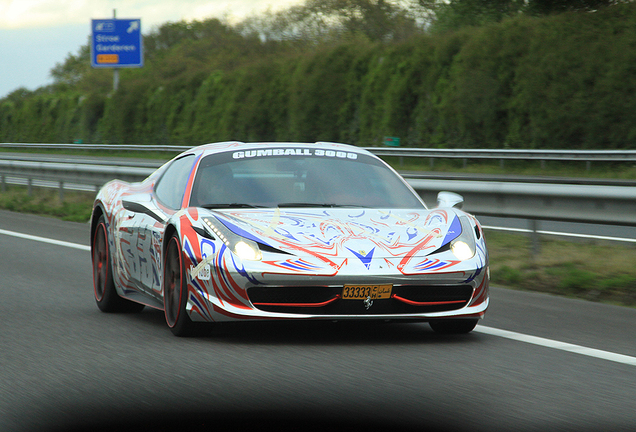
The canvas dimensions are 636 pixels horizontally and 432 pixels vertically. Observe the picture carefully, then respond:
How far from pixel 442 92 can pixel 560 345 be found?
25.5 metres

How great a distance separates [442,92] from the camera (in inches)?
1224

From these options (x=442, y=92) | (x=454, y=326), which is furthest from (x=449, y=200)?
(x=442, y=92)

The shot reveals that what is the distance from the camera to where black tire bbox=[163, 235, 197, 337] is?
606 cm

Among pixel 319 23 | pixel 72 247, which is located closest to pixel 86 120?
pixel 319 23

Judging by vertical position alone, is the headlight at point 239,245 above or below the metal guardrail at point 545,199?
above

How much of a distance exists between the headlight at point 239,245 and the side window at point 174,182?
94 cm

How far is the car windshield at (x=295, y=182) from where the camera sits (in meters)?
6.62

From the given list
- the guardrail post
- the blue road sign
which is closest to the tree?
the blue road sign

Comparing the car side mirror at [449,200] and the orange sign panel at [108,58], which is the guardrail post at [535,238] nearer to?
the car side mirror at [449,200]

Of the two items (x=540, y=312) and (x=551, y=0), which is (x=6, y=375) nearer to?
(x=540, y=312)

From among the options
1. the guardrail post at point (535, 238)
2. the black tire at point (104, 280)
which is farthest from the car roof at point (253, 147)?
the guardrail post at point (535, 238)

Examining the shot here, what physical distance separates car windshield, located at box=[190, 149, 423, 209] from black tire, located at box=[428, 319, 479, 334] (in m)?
0.87

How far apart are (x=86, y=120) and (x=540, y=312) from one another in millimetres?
52989

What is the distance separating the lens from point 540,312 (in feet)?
24.6
